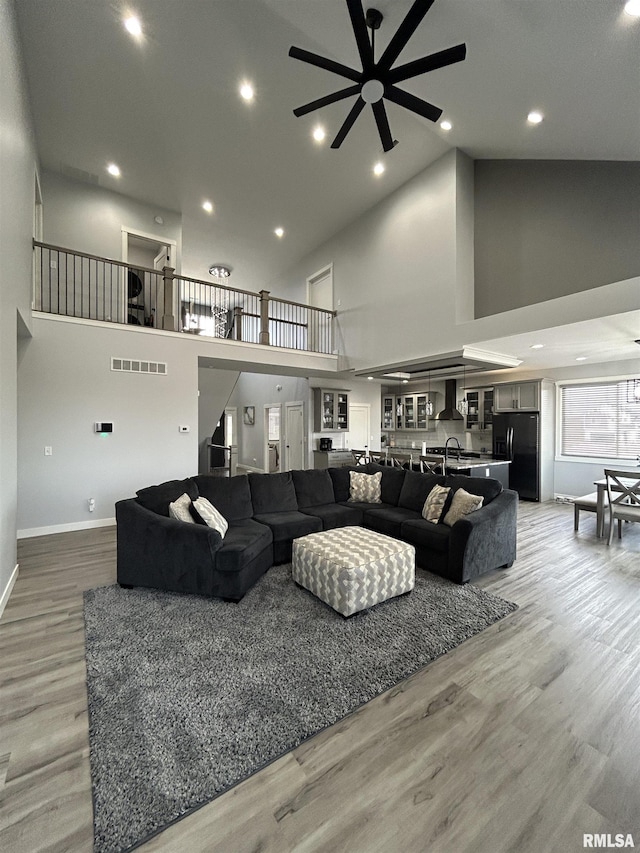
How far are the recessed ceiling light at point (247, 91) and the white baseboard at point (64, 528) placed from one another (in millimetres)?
5998

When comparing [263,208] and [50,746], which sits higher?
[263,208]

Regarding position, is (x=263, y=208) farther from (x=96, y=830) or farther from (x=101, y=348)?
(x=96, y=830)

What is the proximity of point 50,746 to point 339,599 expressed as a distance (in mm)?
1759

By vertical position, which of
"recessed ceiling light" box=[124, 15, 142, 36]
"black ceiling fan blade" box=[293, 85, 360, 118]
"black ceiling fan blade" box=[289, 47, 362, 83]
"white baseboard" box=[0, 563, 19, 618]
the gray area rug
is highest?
"recessed ceiling light" box=[124, 15, 142, 36]

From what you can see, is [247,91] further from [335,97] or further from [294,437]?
[294,437]

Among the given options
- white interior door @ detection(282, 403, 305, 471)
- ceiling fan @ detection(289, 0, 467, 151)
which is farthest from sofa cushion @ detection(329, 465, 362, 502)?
ceiling fan @ detection(289, 0, 467, 151)

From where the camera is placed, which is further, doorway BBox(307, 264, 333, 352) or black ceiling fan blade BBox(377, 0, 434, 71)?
doorway BBox(307, 264, 333, 352)

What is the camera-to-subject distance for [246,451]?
37.6 ft

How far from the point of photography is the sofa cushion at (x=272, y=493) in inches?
169

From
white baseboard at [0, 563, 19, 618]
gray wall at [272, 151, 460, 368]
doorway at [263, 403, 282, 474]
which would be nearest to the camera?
white baseboard at [0, 563, 19, 618]

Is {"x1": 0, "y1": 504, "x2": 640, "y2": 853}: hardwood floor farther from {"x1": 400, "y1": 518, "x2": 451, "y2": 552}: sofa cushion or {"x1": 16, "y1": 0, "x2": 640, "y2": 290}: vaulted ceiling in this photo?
{"x1": 16, "y1": 0, "x2": 640, "y2": 290}: vaulted ceiling

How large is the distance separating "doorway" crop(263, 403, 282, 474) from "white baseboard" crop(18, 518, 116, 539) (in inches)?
207

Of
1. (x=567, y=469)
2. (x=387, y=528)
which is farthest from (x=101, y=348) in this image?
(x=567, y=469)

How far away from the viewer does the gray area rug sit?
1.49 m
